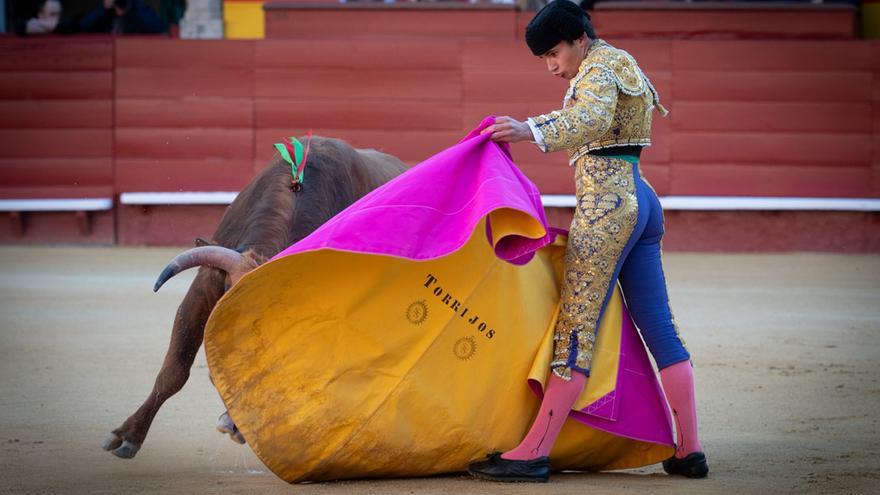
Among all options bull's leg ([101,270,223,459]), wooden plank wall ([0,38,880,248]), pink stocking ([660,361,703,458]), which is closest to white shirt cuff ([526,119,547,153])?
pink stocking ([660,361,703,458])

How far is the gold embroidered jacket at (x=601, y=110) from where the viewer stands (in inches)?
102

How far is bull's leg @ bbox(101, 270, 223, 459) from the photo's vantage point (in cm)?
322

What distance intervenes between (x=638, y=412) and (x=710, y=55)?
6172 mm

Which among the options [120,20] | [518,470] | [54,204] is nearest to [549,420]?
[518,470]

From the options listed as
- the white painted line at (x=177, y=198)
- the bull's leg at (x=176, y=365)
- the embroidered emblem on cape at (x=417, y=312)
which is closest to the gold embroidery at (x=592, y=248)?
the embroidered emblem on cape at (x=417, y=312)

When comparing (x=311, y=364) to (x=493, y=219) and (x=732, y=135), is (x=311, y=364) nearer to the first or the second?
(x=493, y=219)

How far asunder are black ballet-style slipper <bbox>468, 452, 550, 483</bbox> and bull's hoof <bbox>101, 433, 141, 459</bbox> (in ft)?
3.24

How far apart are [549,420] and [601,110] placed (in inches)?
25.8

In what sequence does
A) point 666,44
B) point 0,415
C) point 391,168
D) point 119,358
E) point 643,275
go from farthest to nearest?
1. point 666,44
2. point 119,358
3. point 391,168
4. point 0,415
5. point 643,275

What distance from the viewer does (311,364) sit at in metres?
2.70

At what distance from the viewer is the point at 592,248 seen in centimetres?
270

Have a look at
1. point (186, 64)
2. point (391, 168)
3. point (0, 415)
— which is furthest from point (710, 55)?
point (0, 415)

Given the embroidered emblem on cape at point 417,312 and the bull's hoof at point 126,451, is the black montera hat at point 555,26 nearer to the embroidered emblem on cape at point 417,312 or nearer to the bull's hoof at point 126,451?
the embroidered emblem on cape at point 417,312

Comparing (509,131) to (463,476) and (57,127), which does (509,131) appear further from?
(57,127)
